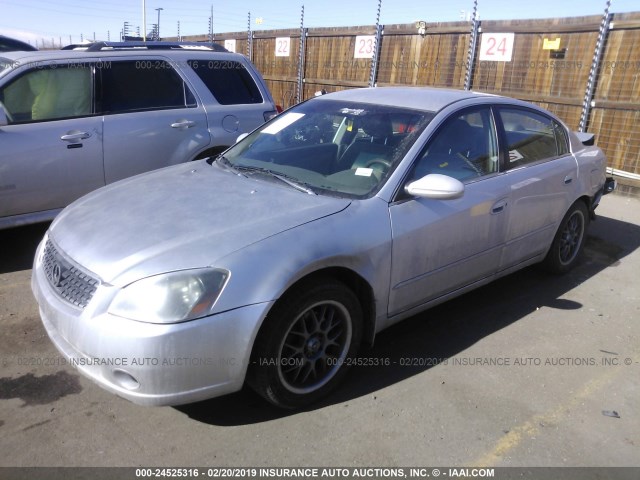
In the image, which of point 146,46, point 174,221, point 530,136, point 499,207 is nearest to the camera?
point 174,221

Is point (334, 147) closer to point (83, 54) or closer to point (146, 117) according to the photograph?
point (146, 117)

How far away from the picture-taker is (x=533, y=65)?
32.8 ft

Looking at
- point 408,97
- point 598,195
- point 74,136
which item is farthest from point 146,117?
point 598,195

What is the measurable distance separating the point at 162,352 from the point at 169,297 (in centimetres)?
24

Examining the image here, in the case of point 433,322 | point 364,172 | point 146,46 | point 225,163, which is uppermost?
point 146,46

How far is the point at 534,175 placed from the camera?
4.29 m

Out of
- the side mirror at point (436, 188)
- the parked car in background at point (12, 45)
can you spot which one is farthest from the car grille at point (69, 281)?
the parked car in background at point (12, 45)

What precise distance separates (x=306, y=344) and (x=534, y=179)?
2.42m

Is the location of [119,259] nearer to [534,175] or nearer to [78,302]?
[78,302]

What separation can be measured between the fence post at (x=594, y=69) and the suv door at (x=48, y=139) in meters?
7.75

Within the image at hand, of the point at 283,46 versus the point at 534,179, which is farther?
the point at 283,46

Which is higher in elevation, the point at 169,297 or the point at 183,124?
the point at 183,124

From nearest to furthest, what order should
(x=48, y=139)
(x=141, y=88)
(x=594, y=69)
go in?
(x=48, y=139)
(x=141, y=88)
(x=594, y=69)

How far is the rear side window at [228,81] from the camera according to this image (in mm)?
6078
